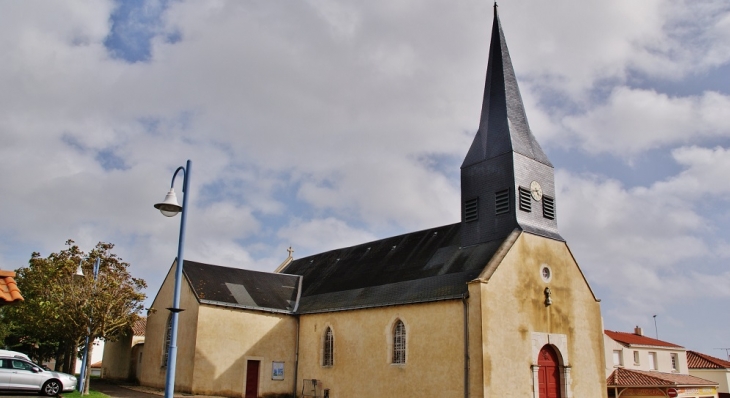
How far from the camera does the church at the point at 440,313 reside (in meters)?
20.3

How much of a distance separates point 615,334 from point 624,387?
13500 millimetres

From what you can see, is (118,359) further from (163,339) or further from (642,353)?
(642,353)

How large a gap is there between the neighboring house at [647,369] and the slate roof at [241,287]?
57.9 ft

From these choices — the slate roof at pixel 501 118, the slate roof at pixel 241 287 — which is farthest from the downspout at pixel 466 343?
the slate roof at pixel 241 287

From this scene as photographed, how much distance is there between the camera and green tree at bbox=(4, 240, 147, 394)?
Answer: 22.9 metres

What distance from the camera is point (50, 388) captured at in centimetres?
2041

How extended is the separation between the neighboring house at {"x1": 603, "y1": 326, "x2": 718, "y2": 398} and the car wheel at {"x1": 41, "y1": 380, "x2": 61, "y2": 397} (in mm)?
25628

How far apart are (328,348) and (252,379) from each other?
392cm

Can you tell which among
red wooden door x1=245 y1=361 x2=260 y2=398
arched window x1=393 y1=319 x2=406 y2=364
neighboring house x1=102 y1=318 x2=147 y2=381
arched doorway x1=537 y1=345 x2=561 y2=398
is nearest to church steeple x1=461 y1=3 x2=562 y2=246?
arched window x1=393 y1=319 x2=406 y2=364

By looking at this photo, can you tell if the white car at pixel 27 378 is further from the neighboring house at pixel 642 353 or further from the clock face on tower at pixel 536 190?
the neighboring house at pixel 642 353

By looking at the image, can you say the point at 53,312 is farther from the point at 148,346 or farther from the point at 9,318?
the point at 9,318

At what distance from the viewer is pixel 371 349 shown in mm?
23500

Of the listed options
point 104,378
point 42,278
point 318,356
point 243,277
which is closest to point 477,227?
point 318,356

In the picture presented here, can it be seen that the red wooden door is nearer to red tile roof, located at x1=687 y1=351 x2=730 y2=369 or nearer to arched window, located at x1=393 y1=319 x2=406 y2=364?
arched window, located at x1=393 y1=319 x2=406 y2=364
